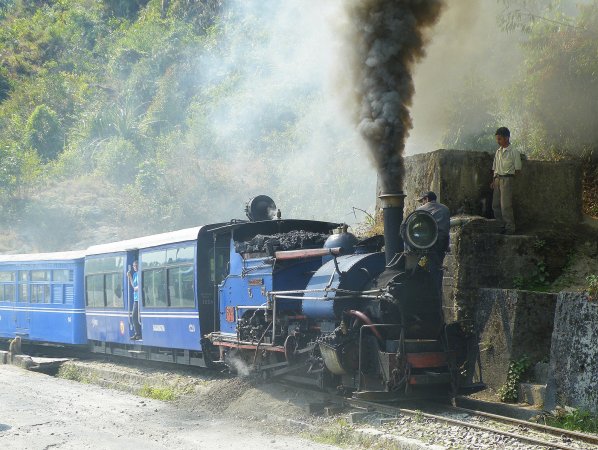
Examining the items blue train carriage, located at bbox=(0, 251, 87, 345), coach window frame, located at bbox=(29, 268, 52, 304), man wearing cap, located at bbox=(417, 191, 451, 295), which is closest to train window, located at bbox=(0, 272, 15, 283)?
blue train carriage, located at bbox=(0, 251, 87, 345)

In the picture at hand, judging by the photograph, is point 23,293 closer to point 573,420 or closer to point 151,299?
point 151,299

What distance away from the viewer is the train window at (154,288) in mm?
14008

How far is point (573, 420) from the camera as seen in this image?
320 inches

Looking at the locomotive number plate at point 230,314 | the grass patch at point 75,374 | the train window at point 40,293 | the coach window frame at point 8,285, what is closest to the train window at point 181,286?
the locomotive number plate at point 230,314

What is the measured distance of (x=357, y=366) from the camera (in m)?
9.02

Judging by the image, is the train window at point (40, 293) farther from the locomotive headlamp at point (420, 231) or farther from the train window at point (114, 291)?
the locomotive headlamp at point (420, 231)

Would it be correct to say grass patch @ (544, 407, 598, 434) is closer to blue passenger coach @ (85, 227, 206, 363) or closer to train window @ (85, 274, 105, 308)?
blue passenger coach @ (85, 227, 206, 363)

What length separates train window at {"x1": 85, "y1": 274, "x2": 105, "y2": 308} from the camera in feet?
55.8

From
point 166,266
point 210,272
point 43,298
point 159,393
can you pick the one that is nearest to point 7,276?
point 43,298

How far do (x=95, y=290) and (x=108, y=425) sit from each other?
806cm

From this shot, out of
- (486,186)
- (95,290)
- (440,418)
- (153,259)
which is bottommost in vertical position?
(440,418)

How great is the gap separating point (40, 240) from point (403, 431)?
2969 cm

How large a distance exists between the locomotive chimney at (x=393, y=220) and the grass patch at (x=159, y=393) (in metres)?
5.01

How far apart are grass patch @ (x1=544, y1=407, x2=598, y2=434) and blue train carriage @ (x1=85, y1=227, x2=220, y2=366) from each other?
602cm
